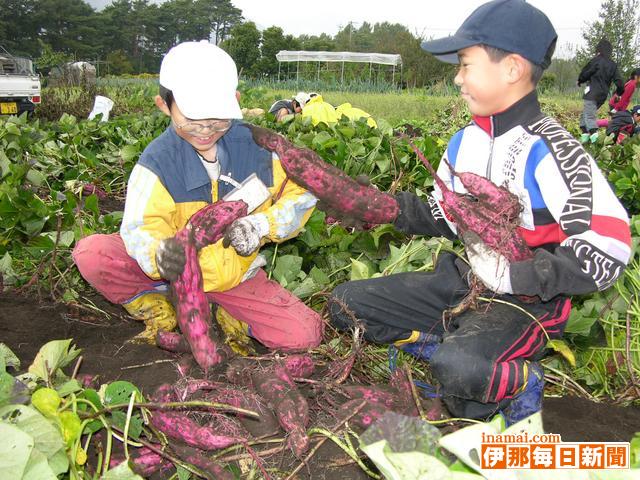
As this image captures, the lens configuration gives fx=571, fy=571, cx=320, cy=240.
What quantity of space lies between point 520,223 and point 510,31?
61cm

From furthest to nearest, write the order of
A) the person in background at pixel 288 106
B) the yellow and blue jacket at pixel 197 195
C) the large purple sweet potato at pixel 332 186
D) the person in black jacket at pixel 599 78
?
the person in black jacket at pixel 599 78 < the person in background at pixel 288 106 < the large purple sweet potato at pixel 332 186 < the yellow and blue jacket at pixel 197 195

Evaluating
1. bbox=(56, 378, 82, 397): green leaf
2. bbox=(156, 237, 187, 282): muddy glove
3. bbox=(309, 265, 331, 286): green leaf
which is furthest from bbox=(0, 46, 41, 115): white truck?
bbox=(56, 378, 82, 397): green leaf

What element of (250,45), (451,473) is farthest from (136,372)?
(250,45)

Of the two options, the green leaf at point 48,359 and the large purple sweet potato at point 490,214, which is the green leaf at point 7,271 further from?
the large purple sweet potato at point 490,214

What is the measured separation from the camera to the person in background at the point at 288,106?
537cm

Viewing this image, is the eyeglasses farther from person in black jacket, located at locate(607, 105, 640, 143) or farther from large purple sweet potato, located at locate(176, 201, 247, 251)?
person in black jacket, located at locate(607, 105, 640, 143)

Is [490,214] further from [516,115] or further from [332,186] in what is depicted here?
[332,186]

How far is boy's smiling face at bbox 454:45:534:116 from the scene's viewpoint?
71.6 inches

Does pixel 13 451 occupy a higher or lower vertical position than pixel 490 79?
lower

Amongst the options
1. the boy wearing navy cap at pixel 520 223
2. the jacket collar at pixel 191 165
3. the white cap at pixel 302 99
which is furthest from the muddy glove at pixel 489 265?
the white cap at pixel 302 99

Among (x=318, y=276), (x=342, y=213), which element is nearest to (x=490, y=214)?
(x=342, y=213)

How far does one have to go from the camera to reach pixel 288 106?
573cm

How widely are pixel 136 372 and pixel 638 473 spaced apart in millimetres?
1476

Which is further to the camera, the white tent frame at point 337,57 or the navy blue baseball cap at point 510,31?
the white tent frame at point 337,57
